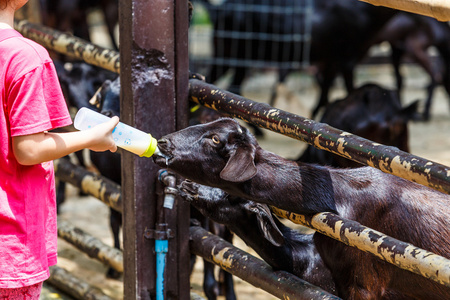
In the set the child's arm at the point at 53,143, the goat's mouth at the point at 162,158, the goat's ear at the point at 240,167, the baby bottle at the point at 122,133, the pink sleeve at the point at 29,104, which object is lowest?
the goat's mouth at the point at 162,158

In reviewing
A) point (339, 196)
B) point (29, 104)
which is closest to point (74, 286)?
point (339, 196)

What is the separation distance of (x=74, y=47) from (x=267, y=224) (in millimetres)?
1419

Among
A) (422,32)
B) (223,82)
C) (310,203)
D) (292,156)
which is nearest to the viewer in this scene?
(310,203)

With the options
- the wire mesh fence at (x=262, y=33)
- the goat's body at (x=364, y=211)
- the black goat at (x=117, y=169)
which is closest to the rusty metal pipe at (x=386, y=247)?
the goat's body at (x=364, y=211)

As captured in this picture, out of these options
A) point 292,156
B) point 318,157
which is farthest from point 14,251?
point 292,156

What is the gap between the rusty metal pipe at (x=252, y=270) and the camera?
7.92 ft

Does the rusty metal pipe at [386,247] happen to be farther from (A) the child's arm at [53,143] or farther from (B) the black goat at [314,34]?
(B) the black goat at [314,34]

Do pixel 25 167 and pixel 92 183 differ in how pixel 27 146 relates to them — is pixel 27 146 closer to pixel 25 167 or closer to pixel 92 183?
pixel 25 167

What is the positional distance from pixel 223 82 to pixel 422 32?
342 cm

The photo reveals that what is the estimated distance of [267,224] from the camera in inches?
103

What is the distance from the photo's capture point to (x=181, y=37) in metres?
2.73

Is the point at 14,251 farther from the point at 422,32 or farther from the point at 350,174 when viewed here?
the point at 422,32

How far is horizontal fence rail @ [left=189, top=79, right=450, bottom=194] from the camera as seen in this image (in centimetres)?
190

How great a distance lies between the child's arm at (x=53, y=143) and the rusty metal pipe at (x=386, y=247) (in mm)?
761
